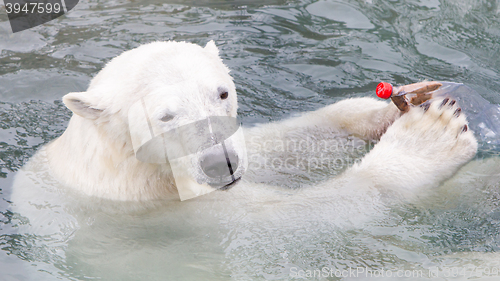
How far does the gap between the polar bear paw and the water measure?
0.18m

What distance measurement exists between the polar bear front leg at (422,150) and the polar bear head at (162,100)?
1.16 m

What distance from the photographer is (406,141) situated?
3832 millimetres

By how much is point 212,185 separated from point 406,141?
1.59 m

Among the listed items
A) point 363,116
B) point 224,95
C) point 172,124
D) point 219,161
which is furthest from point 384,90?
point 172,124

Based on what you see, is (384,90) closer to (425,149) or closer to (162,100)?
(425,149)

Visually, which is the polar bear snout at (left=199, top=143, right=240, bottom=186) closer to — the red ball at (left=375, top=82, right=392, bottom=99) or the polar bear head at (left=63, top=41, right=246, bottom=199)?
the polar bear head at (left=63, top=41, right=246, bottom=199)

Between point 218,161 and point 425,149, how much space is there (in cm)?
172

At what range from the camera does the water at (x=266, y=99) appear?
341cm

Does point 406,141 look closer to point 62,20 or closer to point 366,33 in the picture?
point 366,33

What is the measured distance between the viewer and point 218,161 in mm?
2939

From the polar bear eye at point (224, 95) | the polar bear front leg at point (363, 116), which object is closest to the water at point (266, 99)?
the polar bear front leg at point (363, 116)

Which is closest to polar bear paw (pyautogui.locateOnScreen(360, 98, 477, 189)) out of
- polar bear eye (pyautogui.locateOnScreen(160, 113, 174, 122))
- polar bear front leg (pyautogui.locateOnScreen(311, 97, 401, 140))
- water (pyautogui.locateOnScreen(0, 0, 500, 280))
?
water (pyautogui.locateOnScreen(0, 0, 500, 280))

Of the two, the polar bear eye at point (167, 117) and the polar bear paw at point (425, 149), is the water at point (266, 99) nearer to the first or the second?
the polar bear paw at point (425, 149)

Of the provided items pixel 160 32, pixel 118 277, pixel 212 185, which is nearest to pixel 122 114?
pixel 212 185
